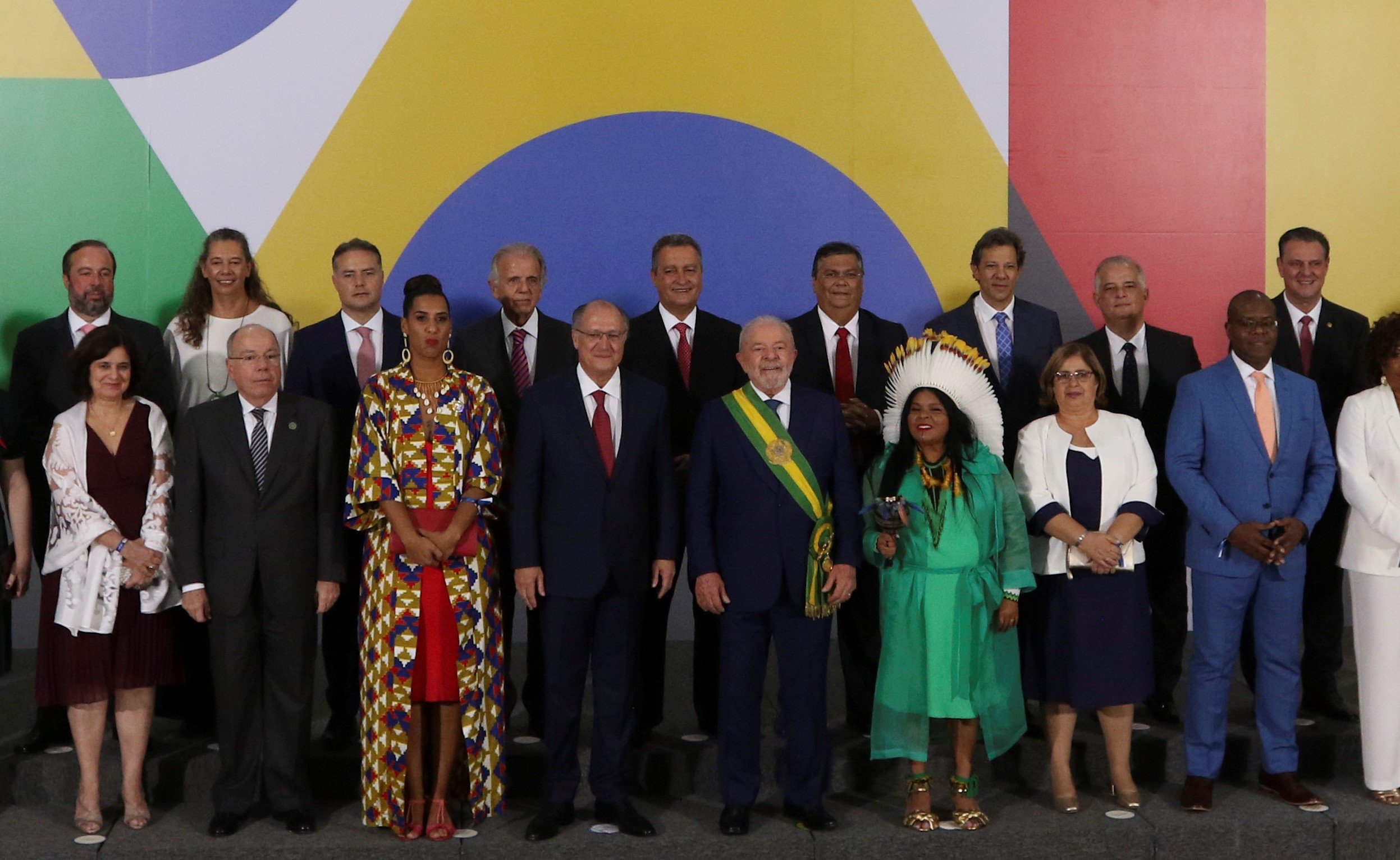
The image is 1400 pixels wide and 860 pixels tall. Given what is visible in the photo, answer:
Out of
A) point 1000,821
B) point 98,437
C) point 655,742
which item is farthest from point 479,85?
point 1000,821

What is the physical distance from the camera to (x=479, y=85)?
565 centimetres

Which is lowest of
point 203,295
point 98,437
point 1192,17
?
point 98,437

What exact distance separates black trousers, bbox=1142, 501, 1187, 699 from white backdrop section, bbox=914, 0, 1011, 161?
1.93 metres

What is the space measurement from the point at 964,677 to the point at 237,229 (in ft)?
11.2

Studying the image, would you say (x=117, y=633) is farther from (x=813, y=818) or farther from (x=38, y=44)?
(x=38, y=44)

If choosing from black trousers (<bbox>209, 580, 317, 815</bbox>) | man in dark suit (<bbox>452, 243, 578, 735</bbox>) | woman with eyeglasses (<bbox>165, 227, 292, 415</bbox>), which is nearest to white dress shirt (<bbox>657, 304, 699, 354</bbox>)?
man in dark suit (<bbox>452, 243, 578, 735</bbox>)

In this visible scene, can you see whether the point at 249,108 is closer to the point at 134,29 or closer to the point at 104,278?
the point at 134,29

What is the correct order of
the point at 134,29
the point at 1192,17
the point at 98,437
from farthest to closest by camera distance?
the point at 1192,17
the point at 134,29
the point at 98,437

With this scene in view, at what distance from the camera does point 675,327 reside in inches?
188

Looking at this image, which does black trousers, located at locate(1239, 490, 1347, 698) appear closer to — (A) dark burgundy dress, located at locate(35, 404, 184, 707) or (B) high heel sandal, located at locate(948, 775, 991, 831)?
(B) high heel sandal, located at locate(948, 775, 991, 831)

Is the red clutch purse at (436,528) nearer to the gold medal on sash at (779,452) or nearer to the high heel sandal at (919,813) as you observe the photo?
the gold medal on sash at (779,452)

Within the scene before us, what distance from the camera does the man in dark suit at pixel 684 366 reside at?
4699mm

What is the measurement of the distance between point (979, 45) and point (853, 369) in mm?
1837

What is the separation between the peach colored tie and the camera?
432 centimetres
